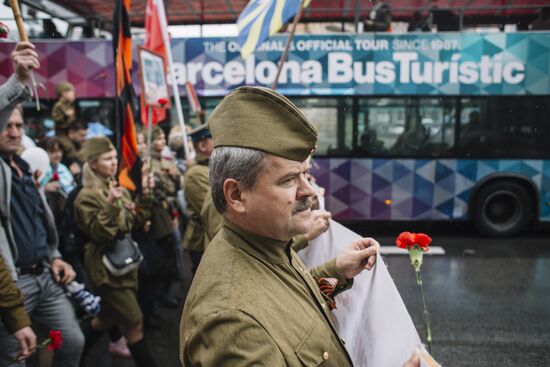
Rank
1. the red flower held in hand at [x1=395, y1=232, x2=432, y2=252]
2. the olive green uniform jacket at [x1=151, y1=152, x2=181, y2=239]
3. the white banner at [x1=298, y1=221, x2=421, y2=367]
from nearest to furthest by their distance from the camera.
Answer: the white banner at [x1=298, y1=221, x2=421, y2=367]
the red flower held in hand at [x1=395, y1=232, x2=432, y2=252]
the olive green uniform jacket at [x1=151, y1=152, x2=181, y2=239]

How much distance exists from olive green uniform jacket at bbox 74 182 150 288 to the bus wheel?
647cm

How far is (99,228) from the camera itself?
3.24m

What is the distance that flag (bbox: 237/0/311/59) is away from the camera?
10.9 feet

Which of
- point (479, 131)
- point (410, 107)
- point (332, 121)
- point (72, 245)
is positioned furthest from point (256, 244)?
point (479, 131)

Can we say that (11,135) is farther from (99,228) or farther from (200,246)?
(200,246)

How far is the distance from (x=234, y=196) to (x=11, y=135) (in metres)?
1.92

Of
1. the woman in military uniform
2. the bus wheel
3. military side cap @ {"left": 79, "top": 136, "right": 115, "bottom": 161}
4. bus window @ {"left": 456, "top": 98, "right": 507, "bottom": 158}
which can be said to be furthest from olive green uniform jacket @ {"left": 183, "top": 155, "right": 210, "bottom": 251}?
the bus wheel

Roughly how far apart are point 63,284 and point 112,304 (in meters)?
0.48

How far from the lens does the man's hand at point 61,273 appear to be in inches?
114

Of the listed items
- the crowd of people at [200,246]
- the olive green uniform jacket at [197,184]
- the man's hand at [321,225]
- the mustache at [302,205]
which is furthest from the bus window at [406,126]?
the mustache at [302,205]

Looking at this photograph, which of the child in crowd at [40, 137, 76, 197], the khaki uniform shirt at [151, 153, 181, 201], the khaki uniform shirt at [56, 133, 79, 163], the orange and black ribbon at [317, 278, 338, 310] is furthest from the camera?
the khaki uniform shirt at [56, 133, 79, 163]

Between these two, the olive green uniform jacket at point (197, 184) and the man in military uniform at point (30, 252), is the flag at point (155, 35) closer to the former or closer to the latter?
the olive green uniform jacket at point (197, 184)

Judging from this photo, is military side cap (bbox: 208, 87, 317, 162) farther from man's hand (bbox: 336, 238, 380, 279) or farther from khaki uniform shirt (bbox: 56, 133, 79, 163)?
khaki uniform shirt (bbox: 56, 133, 79, 163)

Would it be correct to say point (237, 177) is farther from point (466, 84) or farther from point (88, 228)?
point (466, 84)
